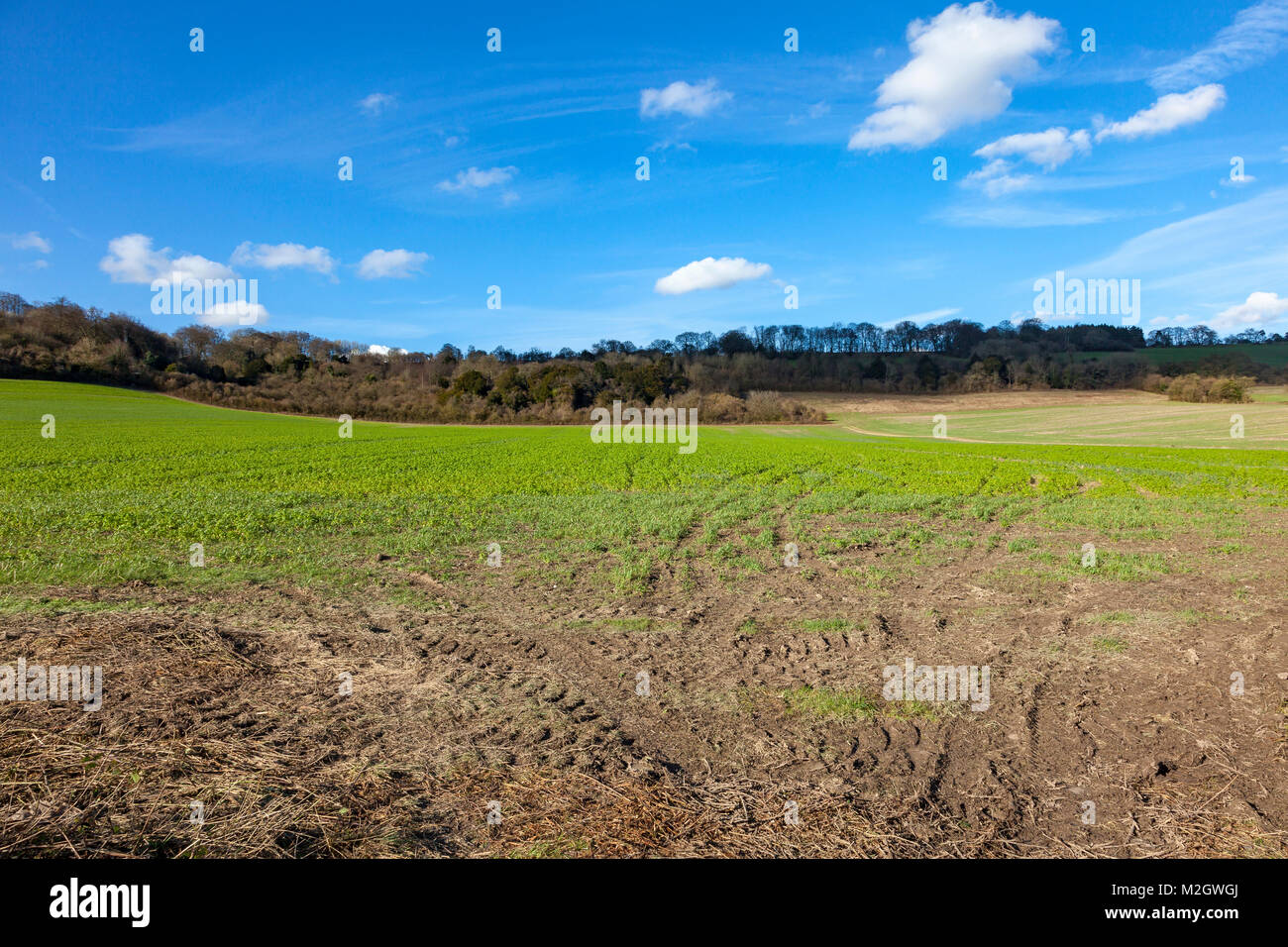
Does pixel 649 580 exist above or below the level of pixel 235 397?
below

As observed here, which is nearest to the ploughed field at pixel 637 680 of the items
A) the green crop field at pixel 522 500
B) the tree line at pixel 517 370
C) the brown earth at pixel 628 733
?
the brown earth at pixel 628 733

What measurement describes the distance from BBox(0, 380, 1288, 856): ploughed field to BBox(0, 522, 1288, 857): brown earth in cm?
3

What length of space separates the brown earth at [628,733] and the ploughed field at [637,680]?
33 mm

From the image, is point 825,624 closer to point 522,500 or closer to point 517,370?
point 522,500

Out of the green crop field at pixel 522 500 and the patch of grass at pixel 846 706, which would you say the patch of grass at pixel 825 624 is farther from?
the green crop field at pixel 522 500

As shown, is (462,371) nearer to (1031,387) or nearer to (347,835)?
(1031,387)

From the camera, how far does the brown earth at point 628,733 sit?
4.46m

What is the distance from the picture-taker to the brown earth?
4.46 metres

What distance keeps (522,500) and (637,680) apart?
44.9 feet

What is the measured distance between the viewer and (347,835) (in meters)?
4.32

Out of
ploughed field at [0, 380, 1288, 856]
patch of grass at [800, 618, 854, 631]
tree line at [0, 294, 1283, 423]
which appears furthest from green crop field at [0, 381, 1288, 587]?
A: tree line at [0, 294, 1283, 423]
